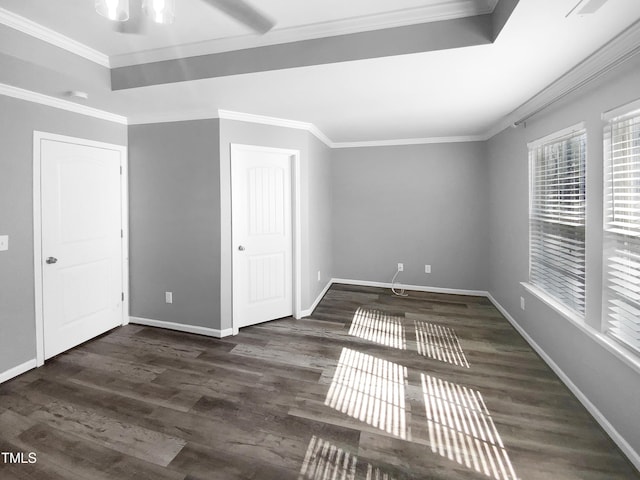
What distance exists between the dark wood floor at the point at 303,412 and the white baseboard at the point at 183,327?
0.33 ft

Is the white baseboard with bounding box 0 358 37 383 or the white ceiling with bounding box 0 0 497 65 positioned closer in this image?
the white ceiling with bounding box 0 0 497 65

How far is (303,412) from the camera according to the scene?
205 cm

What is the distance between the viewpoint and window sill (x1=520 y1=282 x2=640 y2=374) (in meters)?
1.66

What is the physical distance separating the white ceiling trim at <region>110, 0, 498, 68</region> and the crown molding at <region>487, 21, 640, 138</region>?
2.33ft

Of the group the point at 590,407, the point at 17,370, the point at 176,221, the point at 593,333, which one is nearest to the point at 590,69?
the point at 593,333

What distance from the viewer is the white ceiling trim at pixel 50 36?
1.83m

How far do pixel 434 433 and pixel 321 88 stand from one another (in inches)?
104

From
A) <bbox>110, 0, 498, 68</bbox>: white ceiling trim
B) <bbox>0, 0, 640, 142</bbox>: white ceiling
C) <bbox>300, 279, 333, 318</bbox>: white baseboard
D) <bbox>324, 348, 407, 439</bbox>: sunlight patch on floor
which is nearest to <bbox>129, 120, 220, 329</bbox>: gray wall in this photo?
<bbox>0, 0, 640, 142</bbox>: white ceiling

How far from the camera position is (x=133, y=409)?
6.86ft

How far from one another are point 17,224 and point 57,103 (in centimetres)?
114

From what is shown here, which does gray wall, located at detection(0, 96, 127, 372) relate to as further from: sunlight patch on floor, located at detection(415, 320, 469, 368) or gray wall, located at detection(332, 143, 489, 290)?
gray wall, located at detection(332, 143, 489, 290)

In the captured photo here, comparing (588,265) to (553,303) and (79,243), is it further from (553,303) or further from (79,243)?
(79,243)

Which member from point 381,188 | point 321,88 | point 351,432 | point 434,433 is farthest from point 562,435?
point 381,188

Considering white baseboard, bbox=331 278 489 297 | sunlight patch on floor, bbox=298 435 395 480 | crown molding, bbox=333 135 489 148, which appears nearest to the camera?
sunlight patch on floor, bbox=298 435 395 480
